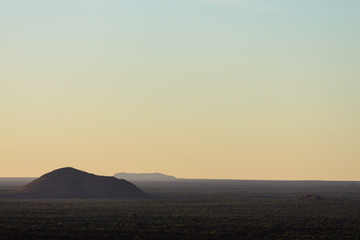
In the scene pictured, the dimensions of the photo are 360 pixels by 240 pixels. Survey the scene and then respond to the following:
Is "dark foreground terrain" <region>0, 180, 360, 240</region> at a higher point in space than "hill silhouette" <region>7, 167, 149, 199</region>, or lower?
lower

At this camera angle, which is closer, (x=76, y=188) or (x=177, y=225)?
(x=177, y=225)

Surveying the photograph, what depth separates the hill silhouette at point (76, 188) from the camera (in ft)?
441

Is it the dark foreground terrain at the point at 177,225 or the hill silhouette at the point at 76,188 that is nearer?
the dark foreground terrain at the point at 177,225

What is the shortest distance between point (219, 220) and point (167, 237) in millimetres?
18001

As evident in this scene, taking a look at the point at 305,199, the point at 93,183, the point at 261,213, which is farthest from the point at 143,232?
the point at 93,183

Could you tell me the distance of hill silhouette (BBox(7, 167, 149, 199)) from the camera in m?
134

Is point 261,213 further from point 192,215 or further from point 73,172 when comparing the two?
point 73,172

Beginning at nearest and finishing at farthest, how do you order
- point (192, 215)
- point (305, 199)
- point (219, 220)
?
point (219, 220) → point (192, 215) → point (305, 199)

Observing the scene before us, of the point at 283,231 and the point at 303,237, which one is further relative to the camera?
the point at 283,231

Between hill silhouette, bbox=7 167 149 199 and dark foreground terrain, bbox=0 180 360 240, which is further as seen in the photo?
hill silhouette, bbox=7 167 149 199

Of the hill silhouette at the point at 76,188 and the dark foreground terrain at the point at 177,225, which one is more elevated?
the hill silhouette at the point at 76,188

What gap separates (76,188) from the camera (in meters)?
140

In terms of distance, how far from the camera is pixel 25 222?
65000 mm

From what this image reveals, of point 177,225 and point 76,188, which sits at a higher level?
point 76,188
